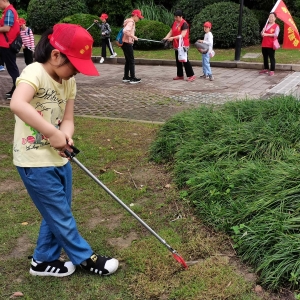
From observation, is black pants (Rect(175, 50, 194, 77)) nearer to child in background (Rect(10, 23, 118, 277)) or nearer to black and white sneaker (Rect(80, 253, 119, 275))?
child in background (Rect(10, 23, 118, 277))

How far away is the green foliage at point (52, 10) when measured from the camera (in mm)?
19281

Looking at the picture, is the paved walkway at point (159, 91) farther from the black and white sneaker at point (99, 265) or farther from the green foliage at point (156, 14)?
the green foliage at point (156, 14)

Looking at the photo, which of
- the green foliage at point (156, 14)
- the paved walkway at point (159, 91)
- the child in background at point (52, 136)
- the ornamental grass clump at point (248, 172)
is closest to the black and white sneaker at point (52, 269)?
the child in background at point (52, 136)

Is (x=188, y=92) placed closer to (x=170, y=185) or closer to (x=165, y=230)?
(x=170, y=185)

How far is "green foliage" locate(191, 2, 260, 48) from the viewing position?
15.3 meters

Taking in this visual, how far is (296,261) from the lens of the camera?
264 centimetres

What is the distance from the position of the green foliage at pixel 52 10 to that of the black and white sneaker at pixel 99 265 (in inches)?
711

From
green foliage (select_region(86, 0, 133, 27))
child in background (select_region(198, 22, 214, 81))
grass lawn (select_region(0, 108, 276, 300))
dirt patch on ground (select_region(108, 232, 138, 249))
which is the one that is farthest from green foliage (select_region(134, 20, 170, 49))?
dirt patch on ground (select_region(108, 232, 138, 249))

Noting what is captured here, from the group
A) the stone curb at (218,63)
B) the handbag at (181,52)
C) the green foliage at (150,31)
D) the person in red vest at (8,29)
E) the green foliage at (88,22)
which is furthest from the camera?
the green foliage at (88,22)

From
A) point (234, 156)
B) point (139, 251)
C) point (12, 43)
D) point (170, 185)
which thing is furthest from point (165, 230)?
point (12, 43)

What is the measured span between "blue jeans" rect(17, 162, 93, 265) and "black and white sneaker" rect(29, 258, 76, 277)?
34 millimetres

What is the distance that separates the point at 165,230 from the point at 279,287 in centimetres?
101

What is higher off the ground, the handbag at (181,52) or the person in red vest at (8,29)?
the person in red vest at (8,29)

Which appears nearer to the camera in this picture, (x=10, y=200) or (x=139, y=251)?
(x=139, y=251)
